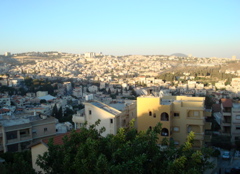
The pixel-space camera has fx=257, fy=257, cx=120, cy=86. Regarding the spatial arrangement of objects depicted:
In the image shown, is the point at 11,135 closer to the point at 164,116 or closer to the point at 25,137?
the point at 25,137

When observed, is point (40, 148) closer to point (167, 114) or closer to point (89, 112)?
point (89, 112)

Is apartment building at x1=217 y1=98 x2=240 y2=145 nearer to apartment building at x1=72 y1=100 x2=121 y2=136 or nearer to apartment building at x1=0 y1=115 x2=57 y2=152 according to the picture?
apartment building at x1=72 y1=100 x2=121 y2=136

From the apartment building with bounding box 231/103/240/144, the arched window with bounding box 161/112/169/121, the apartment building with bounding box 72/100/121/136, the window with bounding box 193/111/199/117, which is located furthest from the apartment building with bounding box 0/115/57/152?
the apartment building with bounding box 231/103/240/144

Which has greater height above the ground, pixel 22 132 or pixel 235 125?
pixel 22 132

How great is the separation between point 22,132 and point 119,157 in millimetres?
9340

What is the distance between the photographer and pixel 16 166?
19.7 ft

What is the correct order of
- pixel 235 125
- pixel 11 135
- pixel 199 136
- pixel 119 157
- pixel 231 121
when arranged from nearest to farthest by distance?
pixel 119 157 < pixel 199 136 < pixel 11 135 < pixel 235 125 < pixel 231 121

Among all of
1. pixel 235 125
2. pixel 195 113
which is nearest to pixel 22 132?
pixel 195 113

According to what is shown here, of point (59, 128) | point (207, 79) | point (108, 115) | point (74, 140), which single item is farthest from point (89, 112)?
point (207, 79)

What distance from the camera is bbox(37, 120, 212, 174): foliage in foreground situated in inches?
196

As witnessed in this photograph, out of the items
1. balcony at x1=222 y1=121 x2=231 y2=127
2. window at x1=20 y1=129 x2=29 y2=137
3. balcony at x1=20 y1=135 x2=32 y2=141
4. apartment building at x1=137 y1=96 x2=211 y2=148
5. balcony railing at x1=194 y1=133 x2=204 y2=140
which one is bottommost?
balcony at x1=222 y1=121 x2=231 y2=127

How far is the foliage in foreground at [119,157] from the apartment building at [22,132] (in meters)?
7.52

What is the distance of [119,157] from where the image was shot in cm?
564

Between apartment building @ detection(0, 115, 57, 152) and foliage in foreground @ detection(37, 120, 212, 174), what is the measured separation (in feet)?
24.7
